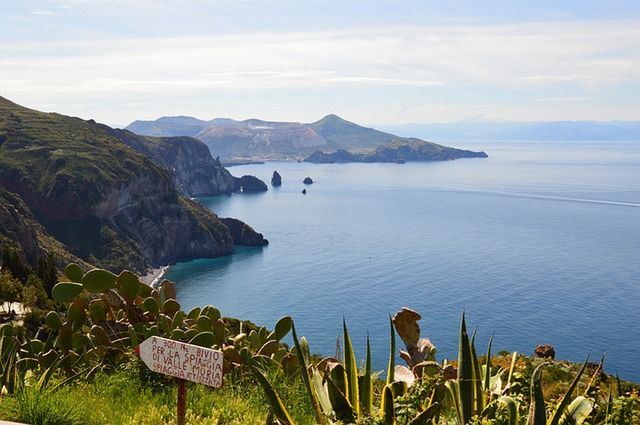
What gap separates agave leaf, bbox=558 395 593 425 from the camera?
19.6 ft

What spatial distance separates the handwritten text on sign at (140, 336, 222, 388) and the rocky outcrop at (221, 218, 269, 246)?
140 meters

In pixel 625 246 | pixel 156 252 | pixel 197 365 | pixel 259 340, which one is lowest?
pixel 156 252

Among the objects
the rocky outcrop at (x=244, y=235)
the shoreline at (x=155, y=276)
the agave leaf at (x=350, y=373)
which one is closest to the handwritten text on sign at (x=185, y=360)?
the agave leaf at (x=350, y=373)

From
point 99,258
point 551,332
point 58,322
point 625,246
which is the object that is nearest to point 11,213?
point 99,258

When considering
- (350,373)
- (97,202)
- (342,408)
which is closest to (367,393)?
(350,373)

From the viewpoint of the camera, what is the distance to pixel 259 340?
12375mm

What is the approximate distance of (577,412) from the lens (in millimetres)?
6039

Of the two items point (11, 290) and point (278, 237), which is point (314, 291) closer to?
point (278, 237)

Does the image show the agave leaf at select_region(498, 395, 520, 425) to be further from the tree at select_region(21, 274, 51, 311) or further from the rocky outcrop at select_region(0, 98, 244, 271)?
the rocky outcrop at select_region(0, 98, 244, 271)

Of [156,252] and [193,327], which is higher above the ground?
[193,327]

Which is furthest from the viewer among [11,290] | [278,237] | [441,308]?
[278,237]

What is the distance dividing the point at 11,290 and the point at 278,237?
12395 centimetres

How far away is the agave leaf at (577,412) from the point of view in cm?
598

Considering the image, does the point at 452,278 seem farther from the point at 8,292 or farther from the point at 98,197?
the point at 8,292
